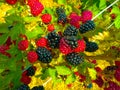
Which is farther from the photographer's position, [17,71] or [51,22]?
[51,22]

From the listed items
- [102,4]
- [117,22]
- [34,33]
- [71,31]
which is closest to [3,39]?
[34,33]

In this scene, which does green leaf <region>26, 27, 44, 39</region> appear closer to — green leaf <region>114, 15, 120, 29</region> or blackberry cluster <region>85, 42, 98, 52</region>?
blackberry cluster <region>85, 42, 98, 52</region>

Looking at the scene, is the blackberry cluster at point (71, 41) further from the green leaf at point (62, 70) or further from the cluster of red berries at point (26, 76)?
the cluster of red berries at point (26, 76)

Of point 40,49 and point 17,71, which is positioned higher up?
point 40,49

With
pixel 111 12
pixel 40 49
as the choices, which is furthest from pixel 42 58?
pixel 111 12

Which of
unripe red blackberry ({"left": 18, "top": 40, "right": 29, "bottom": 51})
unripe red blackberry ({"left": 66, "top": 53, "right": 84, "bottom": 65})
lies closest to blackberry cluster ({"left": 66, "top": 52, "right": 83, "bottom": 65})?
unripe red blackberry ({"left": 66, "top": 53, "right": 84, "bottom": 65})

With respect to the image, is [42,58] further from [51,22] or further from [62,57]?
[51,22]
